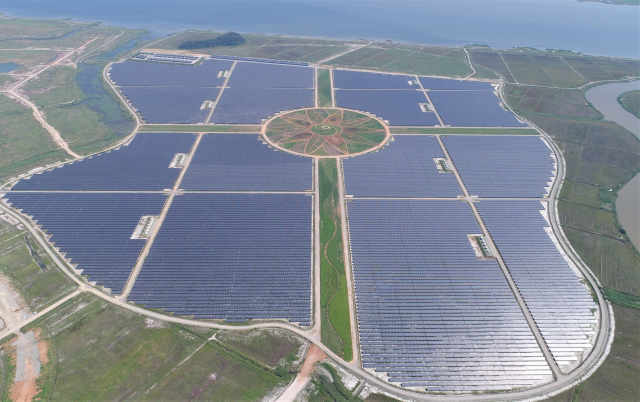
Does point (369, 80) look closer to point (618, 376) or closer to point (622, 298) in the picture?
point (622, 298)

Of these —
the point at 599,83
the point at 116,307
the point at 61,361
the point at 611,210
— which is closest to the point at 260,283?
the point at 116,307

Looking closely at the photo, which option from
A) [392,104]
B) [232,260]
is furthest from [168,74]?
[232,260]

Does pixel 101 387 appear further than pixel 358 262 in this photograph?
No

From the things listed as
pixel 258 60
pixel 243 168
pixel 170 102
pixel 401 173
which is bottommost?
pixel 243 168

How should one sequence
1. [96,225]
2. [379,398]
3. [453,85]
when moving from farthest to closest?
[453,85]
[96,225]
[379,398]

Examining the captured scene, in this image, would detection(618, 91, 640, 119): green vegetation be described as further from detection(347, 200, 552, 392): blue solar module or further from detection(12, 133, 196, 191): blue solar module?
detection(12, 133, 196, 191): blue solar module

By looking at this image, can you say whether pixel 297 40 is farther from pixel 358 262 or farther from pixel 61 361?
pixel 61 361
